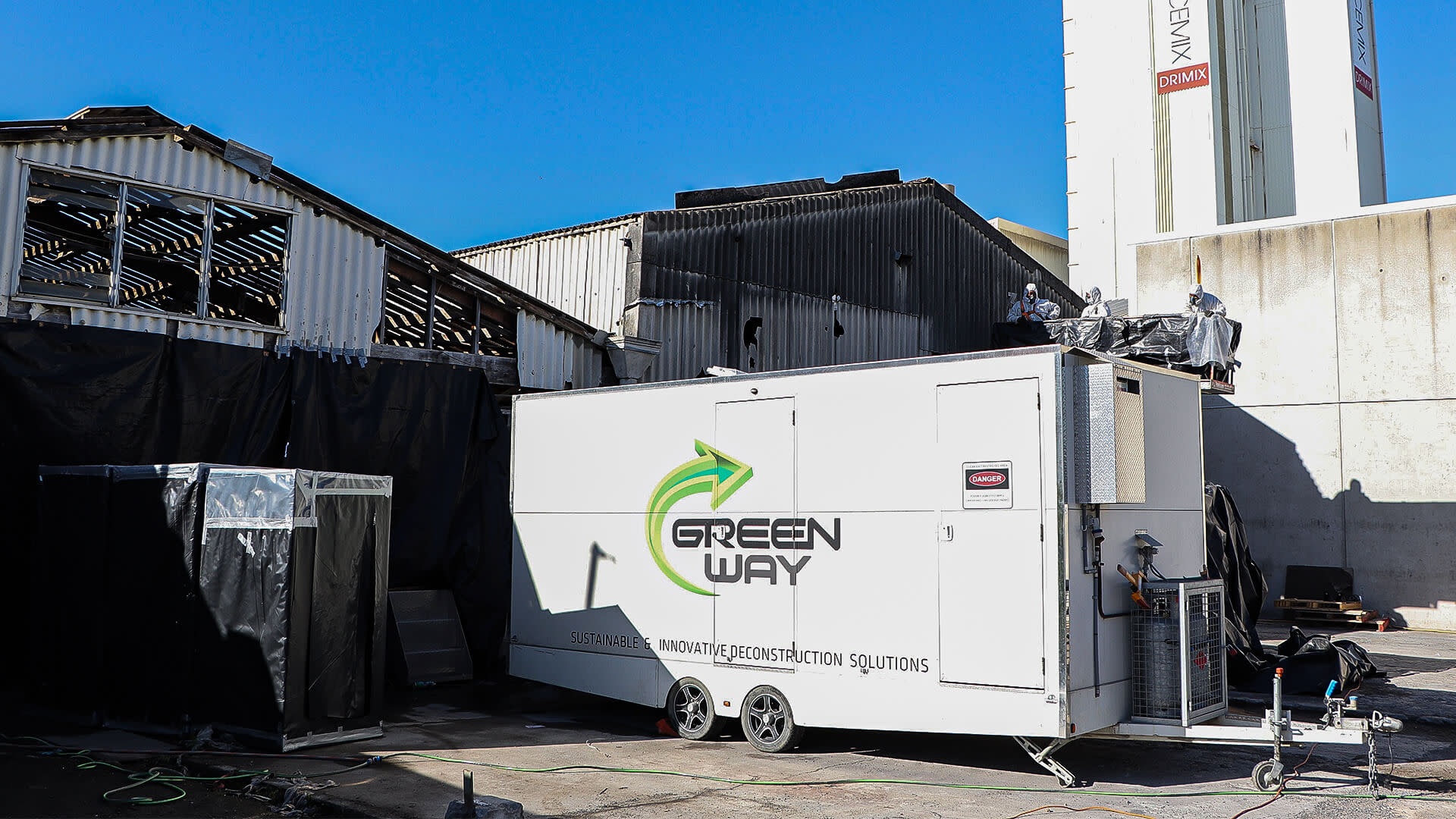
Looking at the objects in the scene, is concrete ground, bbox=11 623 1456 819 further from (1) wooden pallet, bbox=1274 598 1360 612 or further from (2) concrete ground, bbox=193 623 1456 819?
(1) wooden pallet, bbox=1274 598 1360 612

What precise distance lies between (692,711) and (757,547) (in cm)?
156

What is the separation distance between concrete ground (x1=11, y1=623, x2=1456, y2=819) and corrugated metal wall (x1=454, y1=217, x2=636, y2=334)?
6183mm

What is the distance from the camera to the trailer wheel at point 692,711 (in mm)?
9133

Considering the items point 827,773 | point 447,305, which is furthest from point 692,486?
point 447,305

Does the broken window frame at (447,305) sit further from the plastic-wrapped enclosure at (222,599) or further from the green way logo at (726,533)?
the green way logo at (726,533)

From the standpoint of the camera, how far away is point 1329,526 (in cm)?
1895

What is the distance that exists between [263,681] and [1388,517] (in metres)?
18.0

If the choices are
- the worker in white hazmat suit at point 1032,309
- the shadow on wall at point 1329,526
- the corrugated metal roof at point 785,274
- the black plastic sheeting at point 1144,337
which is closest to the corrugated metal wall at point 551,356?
the corrugated metal roof at point 785,274

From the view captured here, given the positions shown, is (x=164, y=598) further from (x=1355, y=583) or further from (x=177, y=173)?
(x=1355, y=583)

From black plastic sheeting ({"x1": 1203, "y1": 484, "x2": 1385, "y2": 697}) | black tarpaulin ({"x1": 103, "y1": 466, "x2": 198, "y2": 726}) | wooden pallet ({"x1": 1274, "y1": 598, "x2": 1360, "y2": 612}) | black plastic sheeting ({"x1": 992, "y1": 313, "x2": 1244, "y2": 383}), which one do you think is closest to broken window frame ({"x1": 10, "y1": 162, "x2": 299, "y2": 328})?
black tarpaulin ({"x1": 103, "y1": 466, "x2": 198, "y2": 726})

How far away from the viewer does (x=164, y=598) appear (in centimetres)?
888

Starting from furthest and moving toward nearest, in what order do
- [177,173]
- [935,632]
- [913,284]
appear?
1. [913,284]
2. [177,173]
3. [935,632]

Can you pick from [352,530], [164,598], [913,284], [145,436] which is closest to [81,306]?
[145,436]

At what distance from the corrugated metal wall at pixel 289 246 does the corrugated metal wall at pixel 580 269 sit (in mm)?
3333
